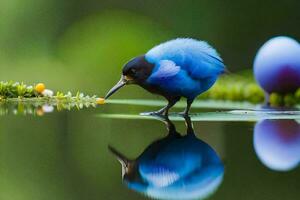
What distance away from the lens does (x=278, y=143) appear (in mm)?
2178

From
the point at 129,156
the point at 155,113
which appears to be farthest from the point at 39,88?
the point at 129,156

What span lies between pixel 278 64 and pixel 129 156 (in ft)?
6.71

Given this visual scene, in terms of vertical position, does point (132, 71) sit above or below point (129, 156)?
above

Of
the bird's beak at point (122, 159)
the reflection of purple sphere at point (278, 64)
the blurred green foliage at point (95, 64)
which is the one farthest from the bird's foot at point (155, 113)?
the reflection of purple sphere at point (278, 64)

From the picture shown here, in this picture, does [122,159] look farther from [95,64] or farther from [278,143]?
[95,64]

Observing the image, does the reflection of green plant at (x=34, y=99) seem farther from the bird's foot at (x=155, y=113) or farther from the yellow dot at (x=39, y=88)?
the bird's foot at (x=155, y=113)

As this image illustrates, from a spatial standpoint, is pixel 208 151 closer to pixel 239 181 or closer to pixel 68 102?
pixel 239 181

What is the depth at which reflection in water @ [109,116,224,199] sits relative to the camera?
1.38 m

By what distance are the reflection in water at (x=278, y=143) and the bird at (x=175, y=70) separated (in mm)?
275

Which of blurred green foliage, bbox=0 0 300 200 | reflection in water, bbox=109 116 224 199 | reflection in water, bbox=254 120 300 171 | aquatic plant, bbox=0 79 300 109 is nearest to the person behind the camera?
reflection in water, bbox=109 116 224 199

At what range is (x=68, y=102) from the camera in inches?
132

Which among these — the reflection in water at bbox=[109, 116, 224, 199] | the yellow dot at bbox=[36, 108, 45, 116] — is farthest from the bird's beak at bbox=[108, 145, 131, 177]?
the yellow dot at bbox=[36, 108, 45, 116]

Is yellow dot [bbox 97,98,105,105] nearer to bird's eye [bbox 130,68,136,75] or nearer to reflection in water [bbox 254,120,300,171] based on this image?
bird's eye [bbox 130,68,136,75]

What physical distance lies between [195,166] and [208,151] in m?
0.29
